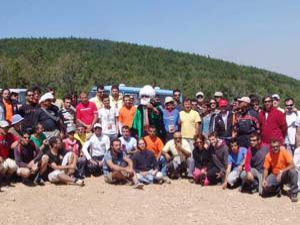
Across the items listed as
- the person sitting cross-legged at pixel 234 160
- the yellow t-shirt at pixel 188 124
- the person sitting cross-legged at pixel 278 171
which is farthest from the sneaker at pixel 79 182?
the person sitting cross-legged at pixel 278 171

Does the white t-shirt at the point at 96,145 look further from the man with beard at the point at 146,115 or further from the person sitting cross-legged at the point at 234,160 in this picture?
the person sitting cross-legged at the point at 234,160

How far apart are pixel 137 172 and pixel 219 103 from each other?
7.48ft

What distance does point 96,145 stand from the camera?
992 cm

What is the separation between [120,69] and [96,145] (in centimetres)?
6377

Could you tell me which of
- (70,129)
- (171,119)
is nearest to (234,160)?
(171,119)

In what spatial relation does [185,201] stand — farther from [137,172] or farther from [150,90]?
[150,90]

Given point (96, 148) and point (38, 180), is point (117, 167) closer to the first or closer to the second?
point (96, 148)

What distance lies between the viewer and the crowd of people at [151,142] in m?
8.81

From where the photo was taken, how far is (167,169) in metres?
9.95

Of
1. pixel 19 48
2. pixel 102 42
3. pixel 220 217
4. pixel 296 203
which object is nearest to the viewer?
pixel 220 217

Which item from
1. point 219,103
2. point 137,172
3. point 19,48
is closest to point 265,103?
point 219,103

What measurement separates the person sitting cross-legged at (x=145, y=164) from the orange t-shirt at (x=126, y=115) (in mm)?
684

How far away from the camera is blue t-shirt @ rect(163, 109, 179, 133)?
33.2 feet

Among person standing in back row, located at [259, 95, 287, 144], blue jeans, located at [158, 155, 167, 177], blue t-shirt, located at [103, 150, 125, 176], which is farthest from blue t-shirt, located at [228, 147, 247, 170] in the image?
blue t-shirt, located at [103, 150, 125, 176]
